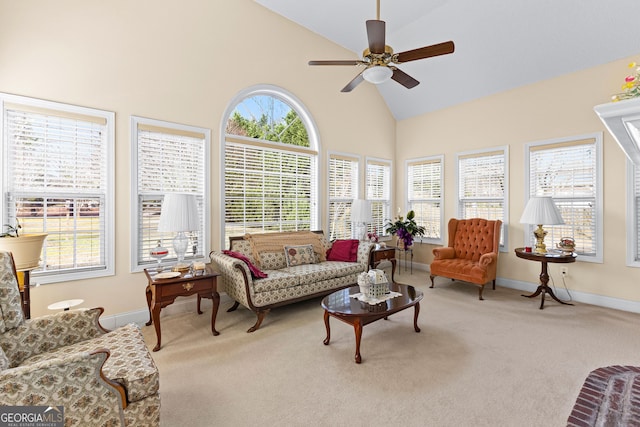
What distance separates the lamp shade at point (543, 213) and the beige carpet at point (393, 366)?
1182 millimetres

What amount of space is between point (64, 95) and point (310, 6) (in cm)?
340

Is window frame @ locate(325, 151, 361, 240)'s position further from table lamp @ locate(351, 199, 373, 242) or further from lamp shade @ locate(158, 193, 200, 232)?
lamp shade @ locate(158, 193, 200, 232)

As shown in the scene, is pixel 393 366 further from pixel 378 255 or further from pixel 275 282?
pixel 378 255

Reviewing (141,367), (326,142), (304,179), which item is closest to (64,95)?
(141,367)

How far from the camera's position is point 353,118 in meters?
5.71

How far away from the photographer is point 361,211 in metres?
Result: 4.93

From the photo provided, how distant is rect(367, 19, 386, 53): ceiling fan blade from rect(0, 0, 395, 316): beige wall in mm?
2213

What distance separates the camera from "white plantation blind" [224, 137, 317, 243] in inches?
166

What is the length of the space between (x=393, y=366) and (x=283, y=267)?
211 centimetres

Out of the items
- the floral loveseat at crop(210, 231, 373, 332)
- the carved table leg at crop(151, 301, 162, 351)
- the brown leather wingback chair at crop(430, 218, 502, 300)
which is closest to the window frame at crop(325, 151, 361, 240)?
the floral loveseat at crop(210, 231, 373, 332)

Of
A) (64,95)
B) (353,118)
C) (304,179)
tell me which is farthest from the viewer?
(353,118)

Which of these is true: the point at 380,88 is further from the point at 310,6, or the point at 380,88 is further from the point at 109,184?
the point at 109,184

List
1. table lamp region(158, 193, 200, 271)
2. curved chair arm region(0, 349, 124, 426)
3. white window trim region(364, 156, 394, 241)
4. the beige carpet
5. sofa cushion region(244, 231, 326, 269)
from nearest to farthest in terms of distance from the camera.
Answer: curved chair arm region(0, 349, 124, 426)
the beige carpet
table lamp region(158, 193, 200, 271)
sofa cushion region(244, 231, 326, 269)
white window trim region(364, 156, 394, 241)

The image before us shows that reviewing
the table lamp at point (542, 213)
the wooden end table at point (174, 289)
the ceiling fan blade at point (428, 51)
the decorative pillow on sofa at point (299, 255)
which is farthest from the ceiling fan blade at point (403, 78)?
the wooden end table at point (174, 289)
